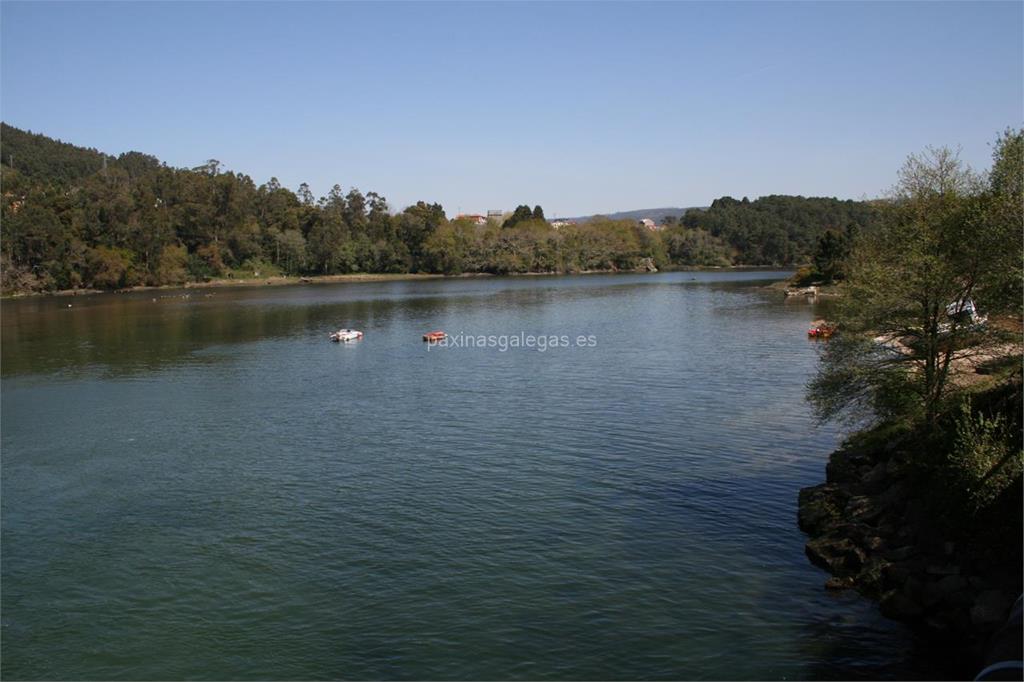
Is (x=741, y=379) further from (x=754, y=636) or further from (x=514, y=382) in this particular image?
(x=754, y=636)

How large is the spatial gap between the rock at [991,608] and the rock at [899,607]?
1.98 meters

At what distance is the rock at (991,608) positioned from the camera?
18.9 m

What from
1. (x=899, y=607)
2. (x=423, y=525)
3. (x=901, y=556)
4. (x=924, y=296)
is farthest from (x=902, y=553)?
(x=423, y=525)

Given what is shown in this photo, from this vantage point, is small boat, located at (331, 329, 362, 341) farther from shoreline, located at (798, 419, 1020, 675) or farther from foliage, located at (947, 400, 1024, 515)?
foliage, located at (947, 400, 1024, 515)

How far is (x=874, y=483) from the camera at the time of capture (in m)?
29.0

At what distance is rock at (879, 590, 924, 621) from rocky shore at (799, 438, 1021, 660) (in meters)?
0.03

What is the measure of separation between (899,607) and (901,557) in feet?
7.29

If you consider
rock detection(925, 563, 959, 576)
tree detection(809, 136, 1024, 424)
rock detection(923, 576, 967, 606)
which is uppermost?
tree detection(809, 136, 1024, 424)

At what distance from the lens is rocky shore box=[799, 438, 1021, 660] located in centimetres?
1978

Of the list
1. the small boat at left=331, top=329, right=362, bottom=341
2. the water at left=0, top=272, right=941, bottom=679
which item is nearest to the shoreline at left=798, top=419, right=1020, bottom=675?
the water at left=0, top=272, right=941, bottom=679

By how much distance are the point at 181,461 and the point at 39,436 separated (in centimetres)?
1189

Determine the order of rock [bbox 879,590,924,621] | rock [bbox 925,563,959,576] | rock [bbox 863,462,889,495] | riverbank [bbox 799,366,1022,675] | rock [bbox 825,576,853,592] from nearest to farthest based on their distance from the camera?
riverbank [bbox 799,366,1022,675] < rock [bbox 925,563,959,576] < rock [bbox 879,590,924,621] < rock [bbox 825,576,853,592] < rock [bbox 863,462,889,495]

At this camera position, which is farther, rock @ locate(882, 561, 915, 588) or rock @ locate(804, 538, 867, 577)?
rock @ locate(804, 538, 867, 577)

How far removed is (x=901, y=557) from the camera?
920 inches
